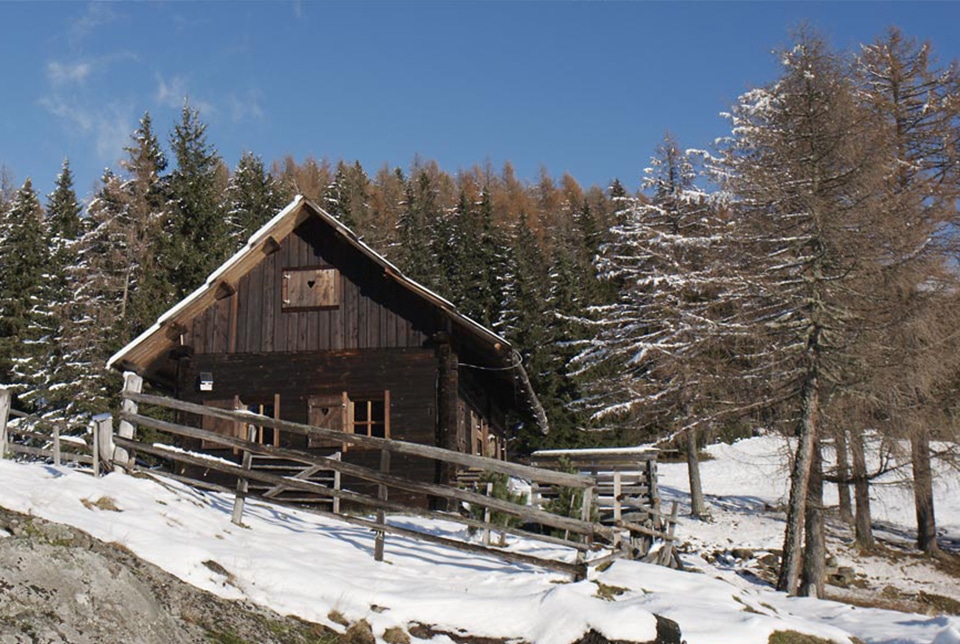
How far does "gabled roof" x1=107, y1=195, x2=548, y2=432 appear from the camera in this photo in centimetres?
1972

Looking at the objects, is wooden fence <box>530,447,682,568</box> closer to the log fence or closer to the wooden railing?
the log fence

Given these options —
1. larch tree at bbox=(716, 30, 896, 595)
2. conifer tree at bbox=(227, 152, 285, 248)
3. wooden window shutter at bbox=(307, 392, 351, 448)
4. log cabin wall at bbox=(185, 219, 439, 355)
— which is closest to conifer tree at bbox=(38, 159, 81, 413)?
conifer tree at bbox=(227, 152, 285, 248)

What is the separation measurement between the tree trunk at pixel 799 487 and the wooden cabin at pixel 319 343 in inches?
274

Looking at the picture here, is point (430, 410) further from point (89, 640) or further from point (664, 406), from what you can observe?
point (89, 640)

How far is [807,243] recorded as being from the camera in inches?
684

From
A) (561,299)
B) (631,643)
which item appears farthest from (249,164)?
(631,643)

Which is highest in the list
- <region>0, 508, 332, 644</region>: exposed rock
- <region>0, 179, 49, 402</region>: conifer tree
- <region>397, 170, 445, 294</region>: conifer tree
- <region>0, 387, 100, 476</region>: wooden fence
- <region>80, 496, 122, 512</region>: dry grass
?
<region>397, 170, 445, 294</region>: conifer tree

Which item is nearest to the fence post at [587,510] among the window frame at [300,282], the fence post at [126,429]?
the fence post at [126,429]

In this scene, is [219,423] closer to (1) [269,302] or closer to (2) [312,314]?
(1) [269,302]

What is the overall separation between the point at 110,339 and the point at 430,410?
19.2 m

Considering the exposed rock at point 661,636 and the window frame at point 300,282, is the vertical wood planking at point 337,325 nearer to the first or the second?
the window frame at point 300,282

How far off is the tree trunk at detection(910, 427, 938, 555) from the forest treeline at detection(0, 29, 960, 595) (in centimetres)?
7

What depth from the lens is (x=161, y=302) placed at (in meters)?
34.4

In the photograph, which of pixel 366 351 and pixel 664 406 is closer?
pixel 366 351
